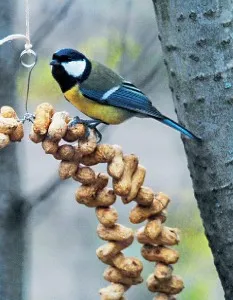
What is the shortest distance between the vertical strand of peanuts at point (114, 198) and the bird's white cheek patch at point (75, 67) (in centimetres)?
14

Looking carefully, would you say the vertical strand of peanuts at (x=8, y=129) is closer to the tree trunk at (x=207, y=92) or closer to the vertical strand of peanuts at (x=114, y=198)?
the vertical strand of peanuts at (x=114, y=198)

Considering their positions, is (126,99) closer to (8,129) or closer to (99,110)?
(99,110)

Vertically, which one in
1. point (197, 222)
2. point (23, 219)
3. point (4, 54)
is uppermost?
point (4, 54)

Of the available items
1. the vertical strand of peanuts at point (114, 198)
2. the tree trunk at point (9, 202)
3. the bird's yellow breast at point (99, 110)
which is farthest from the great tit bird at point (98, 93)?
the tree trunk at point (9, 202)

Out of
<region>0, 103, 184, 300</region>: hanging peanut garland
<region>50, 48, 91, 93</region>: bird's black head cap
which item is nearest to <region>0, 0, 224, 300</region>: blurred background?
<region>50, 48, 91, 93</region>: bird's black head cap

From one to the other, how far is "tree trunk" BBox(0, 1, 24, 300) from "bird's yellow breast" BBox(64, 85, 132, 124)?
0.25 metres

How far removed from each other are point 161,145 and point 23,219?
102cm

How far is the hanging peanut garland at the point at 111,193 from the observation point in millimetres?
978

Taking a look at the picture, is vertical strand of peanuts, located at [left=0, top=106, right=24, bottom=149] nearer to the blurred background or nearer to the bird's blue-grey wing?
the bird's blue-grey wing

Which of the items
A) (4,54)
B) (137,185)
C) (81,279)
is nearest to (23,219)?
(4,54)

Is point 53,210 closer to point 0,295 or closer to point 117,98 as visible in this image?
point 0,295

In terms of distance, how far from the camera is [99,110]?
115 centimetres

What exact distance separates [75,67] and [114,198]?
22 centimetres

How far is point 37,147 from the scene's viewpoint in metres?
2.17
